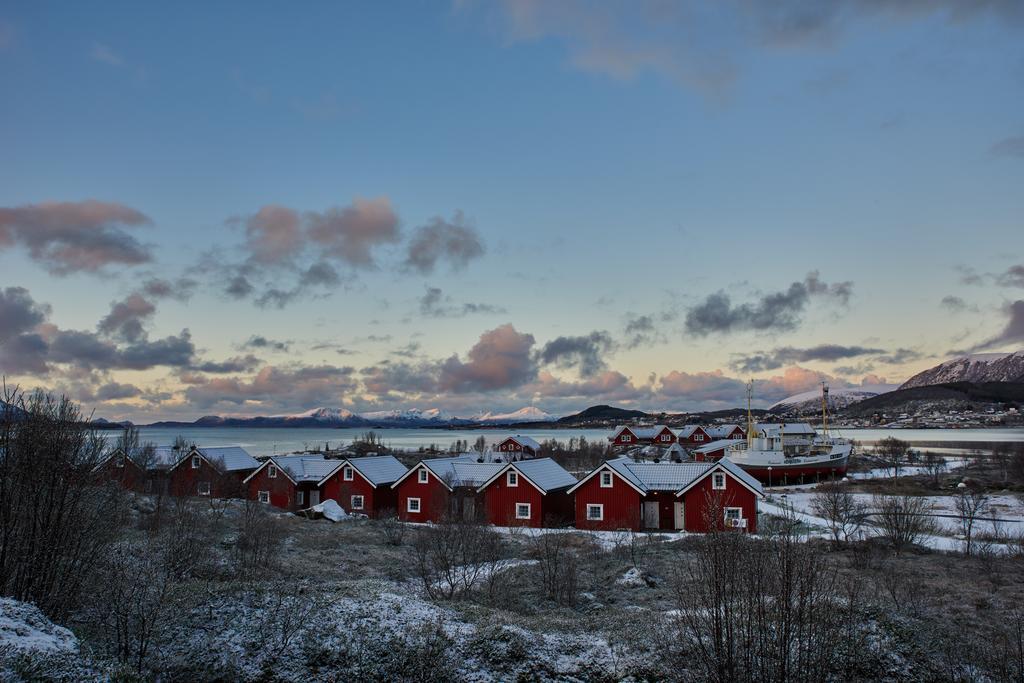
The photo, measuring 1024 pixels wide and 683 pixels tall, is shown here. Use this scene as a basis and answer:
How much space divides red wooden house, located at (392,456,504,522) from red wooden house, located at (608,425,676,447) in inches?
3514

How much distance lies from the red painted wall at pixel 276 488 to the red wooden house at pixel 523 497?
57.7 ft

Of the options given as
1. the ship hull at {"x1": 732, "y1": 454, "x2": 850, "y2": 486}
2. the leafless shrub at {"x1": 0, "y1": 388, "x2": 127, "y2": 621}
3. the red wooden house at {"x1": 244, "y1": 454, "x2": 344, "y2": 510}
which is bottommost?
the ship hull at {"x1": 732, "y1": 454, "x2": 850, "y2": 486}

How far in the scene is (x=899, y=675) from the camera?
13891mm

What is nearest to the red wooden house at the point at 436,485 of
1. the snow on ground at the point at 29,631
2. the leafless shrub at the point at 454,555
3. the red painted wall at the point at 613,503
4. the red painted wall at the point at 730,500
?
the red painted wall at the point at 613,503

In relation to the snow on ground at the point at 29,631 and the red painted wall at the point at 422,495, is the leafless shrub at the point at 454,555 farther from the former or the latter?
the red painted wall at the point at 422,495

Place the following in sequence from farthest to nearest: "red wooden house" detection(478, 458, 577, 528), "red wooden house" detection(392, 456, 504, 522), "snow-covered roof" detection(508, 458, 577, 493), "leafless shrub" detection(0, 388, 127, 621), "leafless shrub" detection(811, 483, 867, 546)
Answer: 1. "red wooden house" detection(392, 456, 504, 522)
2. "snow-covered roof" detection(508, 458, 577, 493)
3. "red wooden house" detection(478, 458, 577, 528)
4. "leafless shrub" detection(811, 483, 867, 546)
5. "leafless shrub" detection(0, 388, 127, 621)

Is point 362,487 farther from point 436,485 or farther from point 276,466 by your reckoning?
point 276,466

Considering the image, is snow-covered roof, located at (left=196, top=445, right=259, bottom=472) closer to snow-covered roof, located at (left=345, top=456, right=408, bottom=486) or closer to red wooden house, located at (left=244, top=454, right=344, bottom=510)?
red wooden house, located at (left=244, top=454, right=344, bottom=510)

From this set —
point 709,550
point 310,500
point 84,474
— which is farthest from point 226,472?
point 709,550

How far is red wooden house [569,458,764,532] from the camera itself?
39438 millimetres

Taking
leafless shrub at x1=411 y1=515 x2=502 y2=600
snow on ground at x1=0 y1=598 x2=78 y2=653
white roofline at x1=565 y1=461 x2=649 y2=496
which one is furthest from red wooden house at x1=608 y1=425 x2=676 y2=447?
snow on ground at x1=0 y1=598 x2=78 y2=653

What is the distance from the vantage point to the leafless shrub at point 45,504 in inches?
477

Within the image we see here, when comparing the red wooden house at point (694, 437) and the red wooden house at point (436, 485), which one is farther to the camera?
the red wooden house at point (694, 437)

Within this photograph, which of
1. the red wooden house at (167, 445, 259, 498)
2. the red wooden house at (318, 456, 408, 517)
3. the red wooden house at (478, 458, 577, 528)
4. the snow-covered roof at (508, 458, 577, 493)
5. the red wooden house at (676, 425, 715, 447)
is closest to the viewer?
the red wooden house at (478, 458, 577, 528)
